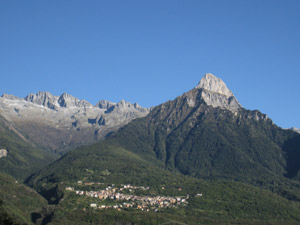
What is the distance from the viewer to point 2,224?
126 metres
